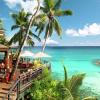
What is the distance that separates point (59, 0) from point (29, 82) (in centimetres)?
2056

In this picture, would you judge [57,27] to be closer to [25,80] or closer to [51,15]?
[51,15]

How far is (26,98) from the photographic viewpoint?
61.1 ft

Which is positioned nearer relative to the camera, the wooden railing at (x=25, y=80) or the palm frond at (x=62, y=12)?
the wooden railing at (x=25, y=80)

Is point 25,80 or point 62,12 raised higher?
point 62,12

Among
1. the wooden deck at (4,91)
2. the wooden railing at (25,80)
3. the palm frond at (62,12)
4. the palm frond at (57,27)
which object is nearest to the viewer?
the wooden deck at (4,91)

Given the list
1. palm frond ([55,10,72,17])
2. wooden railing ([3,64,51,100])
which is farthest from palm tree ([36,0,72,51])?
wooden railing ([3,64,51,100])

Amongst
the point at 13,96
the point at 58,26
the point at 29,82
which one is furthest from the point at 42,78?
the point at 58,26

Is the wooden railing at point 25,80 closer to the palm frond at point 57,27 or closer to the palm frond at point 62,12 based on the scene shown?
the palm frond at point 57,27

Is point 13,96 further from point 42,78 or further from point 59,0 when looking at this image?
point 59,0

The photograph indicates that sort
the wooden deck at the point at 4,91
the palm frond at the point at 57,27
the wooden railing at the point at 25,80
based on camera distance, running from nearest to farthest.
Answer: the wooden deck at the point at 4,91
the wooden railing at the point at 25,80
the palm frond at the point at 57,27

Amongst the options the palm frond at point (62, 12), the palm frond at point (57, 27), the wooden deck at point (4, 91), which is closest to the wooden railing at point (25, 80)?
the wooden deck at point (4, 91)

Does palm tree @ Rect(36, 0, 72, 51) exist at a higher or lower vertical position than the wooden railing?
higher

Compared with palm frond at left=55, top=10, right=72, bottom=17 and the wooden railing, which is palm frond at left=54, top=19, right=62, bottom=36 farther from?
the wooden railing

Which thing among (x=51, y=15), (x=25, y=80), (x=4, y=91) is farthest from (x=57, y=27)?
(x=4, y=91)
